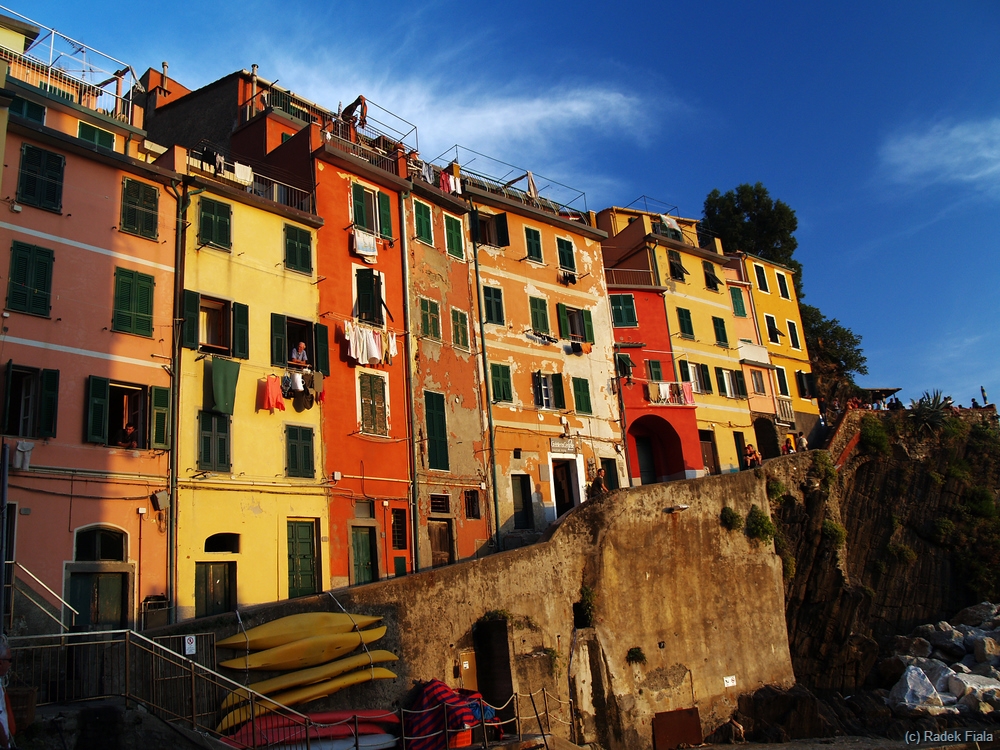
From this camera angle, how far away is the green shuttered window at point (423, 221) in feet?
101

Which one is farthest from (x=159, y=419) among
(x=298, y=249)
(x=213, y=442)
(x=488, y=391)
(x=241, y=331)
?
(x=488, y=391)

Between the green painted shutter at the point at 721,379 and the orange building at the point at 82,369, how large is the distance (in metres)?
27.4

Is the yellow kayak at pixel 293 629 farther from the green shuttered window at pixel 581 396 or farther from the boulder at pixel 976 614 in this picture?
the boulder at pixel 976 614

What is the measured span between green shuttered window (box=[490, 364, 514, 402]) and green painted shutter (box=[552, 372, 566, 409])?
7.51 feet

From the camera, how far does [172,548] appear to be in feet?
68.4

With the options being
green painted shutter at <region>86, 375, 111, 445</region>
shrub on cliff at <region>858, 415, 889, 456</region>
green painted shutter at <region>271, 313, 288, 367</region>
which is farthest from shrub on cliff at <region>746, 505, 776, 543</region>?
green painted shutter at <region>86, 375, 111, 445</region>

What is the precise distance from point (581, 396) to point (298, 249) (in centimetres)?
1363

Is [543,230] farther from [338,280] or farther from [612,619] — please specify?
[612,619]

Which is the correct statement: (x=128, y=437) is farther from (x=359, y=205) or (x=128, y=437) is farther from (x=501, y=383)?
(x=501, y=383)

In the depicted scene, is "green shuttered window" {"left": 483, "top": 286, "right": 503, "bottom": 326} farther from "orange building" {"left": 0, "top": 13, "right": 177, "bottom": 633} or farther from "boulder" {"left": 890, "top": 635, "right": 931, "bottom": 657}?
"boulder" {"left": 890, "top": 635, "right": 931, "bottom": 657}

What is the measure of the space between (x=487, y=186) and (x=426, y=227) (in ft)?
17.9

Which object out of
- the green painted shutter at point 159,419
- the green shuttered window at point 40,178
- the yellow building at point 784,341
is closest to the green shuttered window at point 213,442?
the green painted shutter at point 159,419

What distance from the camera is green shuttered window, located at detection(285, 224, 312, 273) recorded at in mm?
26000

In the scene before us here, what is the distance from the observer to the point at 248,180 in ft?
85.4
